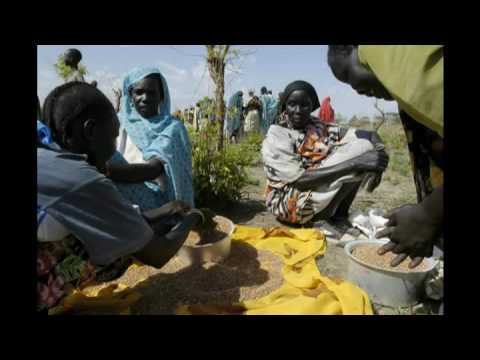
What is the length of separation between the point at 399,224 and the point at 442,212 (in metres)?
0.14

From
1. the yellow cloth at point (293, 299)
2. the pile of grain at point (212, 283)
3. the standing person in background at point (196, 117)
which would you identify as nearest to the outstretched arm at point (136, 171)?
the pile of grain at point (212, 283)

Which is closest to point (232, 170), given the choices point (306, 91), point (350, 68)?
point (306, 91)

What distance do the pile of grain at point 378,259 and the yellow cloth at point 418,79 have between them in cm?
130

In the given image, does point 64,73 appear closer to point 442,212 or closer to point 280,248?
point 280,248

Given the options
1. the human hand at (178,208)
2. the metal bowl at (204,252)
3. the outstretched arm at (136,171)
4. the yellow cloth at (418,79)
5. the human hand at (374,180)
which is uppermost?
the yellow cloth at (418,79)

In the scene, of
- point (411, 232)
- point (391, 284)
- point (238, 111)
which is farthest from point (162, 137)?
point (238, 111)

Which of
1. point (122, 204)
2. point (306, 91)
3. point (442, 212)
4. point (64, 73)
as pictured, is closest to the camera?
point (442, 212)

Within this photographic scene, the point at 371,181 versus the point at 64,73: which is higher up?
the point at 64,73

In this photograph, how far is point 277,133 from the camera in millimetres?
3725

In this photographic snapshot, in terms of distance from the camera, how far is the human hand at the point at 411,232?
1.18m

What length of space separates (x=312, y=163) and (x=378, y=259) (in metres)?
1.56

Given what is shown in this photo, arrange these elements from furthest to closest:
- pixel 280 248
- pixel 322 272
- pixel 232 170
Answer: pixel 232 170 < pixel 280 248 < pixel 322 272

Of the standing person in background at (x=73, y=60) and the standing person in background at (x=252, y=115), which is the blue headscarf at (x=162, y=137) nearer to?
the standing person in background at (x=73, y=60)

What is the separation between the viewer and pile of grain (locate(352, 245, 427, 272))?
6.88ft
